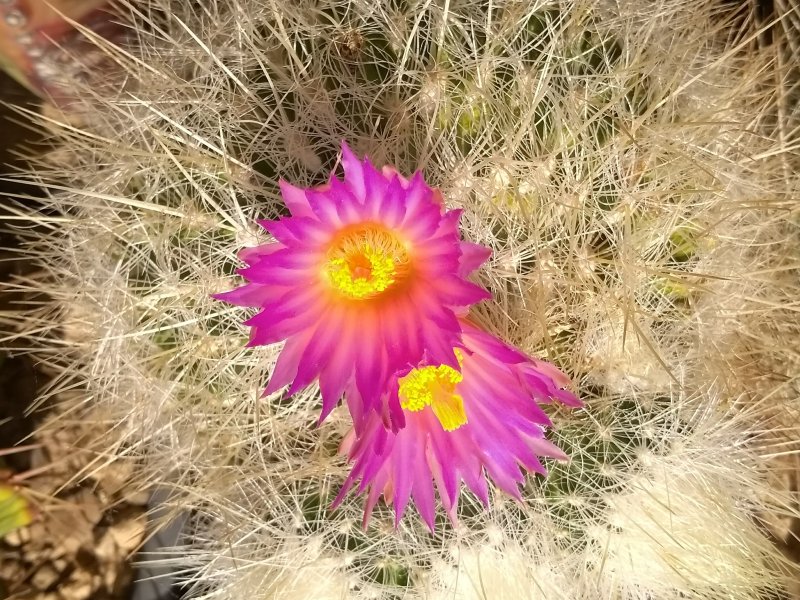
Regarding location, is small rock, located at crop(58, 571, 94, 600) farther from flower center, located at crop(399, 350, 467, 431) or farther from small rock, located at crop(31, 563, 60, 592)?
flower center, located at crop(399, 350, 467, 431)

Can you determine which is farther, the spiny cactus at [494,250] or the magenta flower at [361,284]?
the spiny cactus at [494,250]

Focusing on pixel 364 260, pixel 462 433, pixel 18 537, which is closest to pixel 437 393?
pixel 462 433

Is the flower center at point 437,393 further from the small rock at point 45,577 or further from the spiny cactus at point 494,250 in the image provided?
the small rock at point 45,577

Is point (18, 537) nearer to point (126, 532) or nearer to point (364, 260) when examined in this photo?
point (126, 532)

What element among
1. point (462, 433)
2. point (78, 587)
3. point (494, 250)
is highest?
point (494, 250)

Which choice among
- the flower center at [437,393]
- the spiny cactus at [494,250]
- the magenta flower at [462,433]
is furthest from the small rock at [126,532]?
the flower center at [437,393]

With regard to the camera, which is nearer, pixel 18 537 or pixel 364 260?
pixel 364 260

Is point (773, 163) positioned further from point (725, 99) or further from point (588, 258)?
point (588, 258)

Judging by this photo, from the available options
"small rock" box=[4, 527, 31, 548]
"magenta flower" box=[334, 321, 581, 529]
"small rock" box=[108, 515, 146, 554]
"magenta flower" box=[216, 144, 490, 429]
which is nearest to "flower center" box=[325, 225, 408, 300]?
"magenta flower" box=[216, 144, 490, 429]
